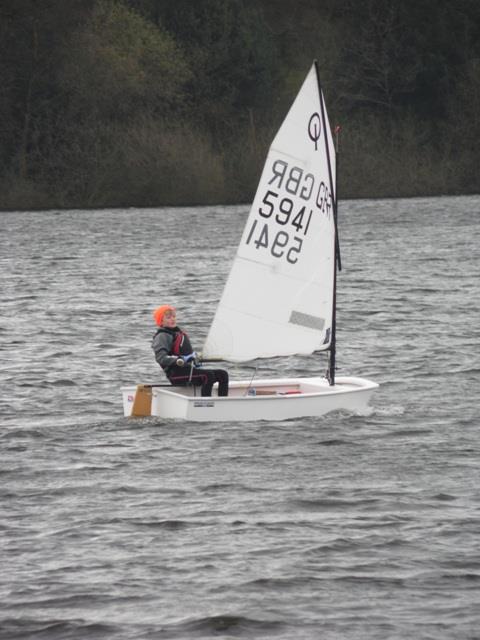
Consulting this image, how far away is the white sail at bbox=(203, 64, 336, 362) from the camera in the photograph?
18172mm

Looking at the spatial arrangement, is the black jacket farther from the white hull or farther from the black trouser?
the white hull

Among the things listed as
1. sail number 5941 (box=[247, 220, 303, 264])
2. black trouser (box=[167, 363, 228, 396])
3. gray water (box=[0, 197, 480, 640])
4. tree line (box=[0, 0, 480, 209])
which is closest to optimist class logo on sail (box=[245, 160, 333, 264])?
sail number 5941 (box=[247, 220, 303, 264])

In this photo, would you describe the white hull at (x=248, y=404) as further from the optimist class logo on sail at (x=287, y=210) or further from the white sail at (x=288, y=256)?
the optimist class logo on sail at (x=287, y=210)

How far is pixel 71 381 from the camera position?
73.0ft

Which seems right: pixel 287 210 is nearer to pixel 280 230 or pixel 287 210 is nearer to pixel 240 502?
pixel 280 230

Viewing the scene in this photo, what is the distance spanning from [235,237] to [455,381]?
112 ft

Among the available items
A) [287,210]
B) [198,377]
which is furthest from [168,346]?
[287,210]

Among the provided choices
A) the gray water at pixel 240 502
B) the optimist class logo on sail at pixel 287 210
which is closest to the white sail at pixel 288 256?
the optimist class logo on sail at pixel 287 210

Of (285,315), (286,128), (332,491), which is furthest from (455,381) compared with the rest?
(332,491)

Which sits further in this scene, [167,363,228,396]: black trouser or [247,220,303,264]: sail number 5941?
[247,220,303,264]: sail number 5941

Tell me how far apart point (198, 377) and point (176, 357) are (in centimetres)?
39

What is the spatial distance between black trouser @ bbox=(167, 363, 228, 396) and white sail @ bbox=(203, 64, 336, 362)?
0.74 meters

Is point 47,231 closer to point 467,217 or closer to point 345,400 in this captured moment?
point 467,217

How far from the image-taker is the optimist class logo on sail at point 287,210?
1823cm
